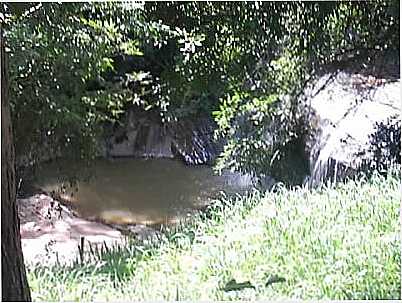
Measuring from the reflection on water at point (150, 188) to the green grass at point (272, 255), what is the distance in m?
0.04

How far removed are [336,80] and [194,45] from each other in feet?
0.93

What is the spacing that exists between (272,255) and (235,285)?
0.09 m

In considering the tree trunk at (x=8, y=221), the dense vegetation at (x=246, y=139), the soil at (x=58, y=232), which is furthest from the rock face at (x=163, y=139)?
the tree trunk at (x=8, y=221)

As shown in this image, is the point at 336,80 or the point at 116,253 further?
the point at 116,253

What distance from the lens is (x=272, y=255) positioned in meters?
1.31

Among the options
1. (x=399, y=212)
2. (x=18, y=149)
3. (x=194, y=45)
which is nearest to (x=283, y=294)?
(x=399, y=212)

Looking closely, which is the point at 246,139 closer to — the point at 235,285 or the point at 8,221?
the point at 235,285

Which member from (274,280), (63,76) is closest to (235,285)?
(274,280)

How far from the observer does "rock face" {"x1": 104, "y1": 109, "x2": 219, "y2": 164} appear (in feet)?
4.55

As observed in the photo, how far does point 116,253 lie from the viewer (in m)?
1.50

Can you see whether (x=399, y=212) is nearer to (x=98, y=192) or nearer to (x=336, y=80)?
(x=336, y=80)

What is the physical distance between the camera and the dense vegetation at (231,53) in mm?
→ 1314

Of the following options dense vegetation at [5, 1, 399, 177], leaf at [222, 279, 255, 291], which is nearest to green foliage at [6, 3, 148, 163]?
dense vegetation at [5, 1, 399, 177]

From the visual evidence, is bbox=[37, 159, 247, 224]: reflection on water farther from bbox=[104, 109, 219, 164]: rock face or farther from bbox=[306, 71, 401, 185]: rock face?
bbox=[306, 71, 401, 185]: rock face
